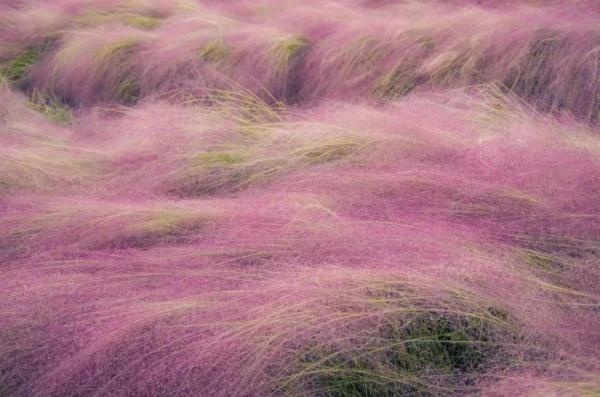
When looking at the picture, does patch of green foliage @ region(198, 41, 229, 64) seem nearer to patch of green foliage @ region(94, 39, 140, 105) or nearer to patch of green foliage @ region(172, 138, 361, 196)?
patch of green foliage @ region(94, 39, 140, 105)

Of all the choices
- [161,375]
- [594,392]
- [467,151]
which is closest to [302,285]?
[161,375]

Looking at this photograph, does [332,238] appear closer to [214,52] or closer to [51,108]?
[214,52]

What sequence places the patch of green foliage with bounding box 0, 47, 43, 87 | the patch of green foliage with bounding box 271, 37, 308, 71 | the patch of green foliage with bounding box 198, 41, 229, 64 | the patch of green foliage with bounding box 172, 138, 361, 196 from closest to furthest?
the patch of green foliage with bounding box 172, 138, 361, 196
the patch of green foliage with bounding box 271, 37, 308, 71
the patch of green foliage with bounding box 198, 41, 229, 64
the patch of green foliage with bounding box 0, 47, 43, 87

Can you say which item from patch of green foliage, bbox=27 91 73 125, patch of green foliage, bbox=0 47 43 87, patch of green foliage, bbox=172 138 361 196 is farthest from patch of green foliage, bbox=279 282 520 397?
patch of green foliage, bbox=0 47 43 87

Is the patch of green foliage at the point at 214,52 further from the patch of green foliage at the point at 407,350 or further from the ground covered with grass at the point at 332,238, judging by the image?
the patch of green foliage at the point at 407,350

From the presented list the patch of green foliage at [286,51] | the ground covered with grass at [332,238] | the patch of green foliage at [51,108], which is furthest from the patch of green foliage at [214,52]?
the patch of green foliage at [51,108]

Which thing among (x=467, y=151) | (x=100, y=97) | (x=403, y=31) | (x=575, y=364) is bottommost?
(x=100, y=97)

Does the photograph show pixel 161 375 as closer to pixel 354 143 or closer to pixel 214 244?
pixel 214 244

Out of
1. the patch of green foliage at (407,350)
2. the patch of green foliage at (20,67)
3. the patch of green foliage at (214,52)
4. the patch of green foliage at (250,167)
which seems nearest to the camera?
the patch of green foliage at (407,350)

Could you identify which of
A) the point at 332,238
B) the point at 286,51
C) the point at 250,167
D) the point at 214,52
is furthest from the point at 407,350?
the point at 214,52
